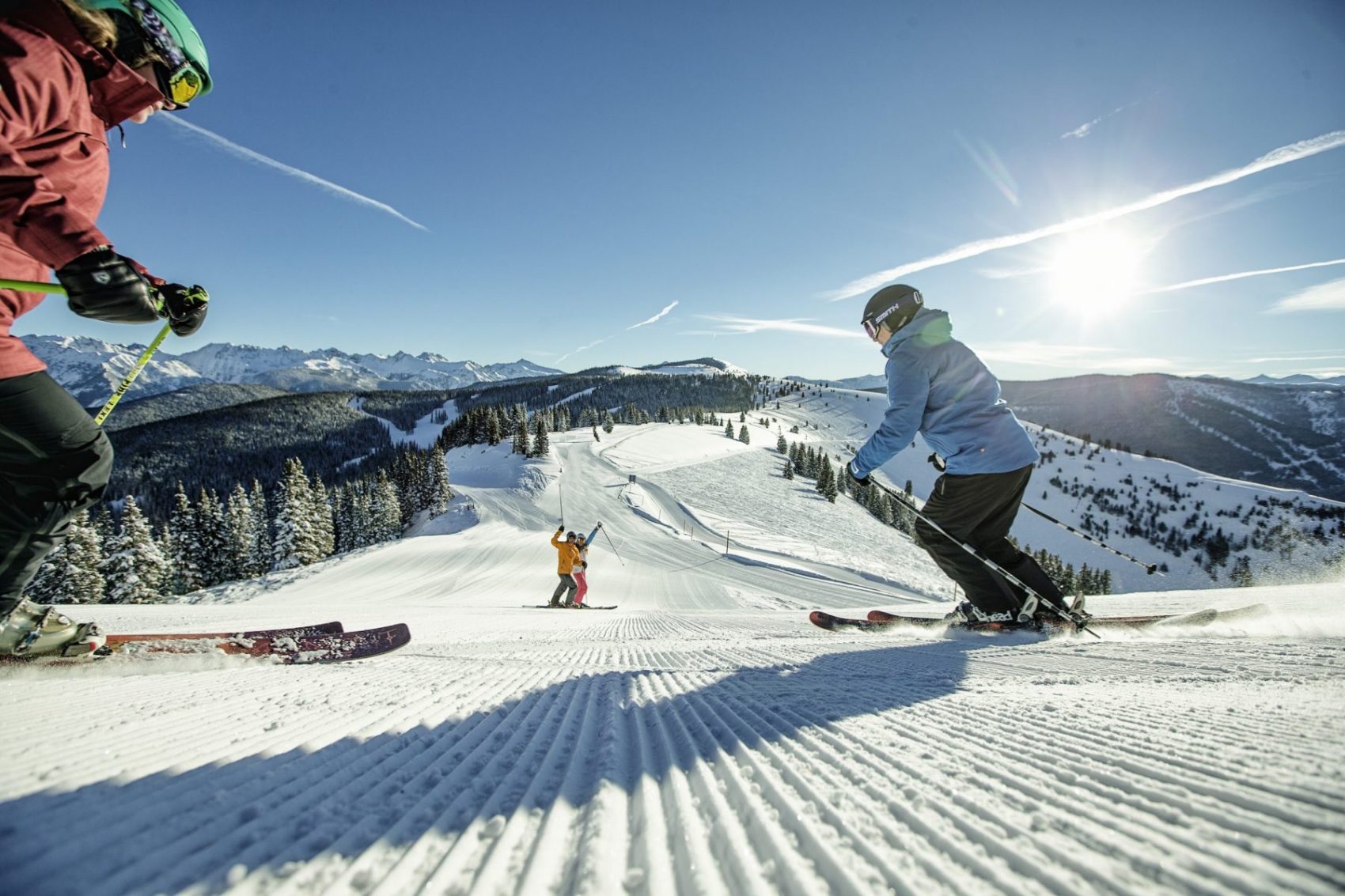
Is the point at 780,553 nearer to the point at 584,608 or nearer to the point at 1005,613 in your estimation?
the point at 584,608

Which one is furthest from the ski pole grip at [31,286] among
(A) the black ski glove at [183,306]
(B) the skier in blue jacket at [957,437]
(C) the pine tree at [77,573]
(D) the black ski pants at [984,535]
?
(C) the pine tree at [77,573]

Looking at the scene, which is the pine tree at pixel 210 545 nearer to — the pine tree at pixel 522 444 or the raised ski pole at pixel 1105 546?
the pine tree at pixel 522 444

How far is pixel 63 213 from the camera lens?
208cm

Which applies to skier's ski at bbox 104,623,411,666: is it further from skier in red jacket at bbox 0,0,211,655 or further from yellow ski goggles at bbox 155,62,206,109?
yellow ski goggles at bbox 155,62,206,109

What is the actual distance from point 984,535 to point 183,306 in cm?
569

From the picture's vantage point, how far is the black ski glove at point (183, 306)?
2338mm

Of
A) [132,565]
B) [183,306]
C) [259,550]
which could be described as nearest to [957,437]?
[183,306]

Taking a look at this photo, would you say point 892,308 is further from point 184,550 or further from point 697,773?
point 184,550

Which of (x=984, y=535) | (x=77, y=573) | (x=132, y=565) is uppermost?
(x=984, y=535)

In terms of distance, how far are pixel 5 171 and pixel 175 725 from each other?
2181 millimetres

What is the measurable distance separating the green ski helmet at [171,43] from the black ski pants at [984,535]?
18.1ft

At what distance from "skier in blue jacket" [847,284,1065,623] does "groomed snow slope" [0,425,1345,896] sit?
895mm

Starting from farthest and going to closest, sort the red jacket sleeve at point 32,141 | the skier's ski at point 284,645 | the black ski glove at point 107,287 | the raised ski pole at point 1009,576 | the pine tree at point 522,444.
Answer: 1. the pine tree at point 522,444
2. the raised ski pole at point 1009,576
3. the skier's ski at point 284,645
4. the black ski glove at point 107,287
5. the red jacket sleeve at point 32,141

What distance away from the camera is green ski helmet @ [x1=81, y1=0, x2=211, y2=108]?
2.38 metres
